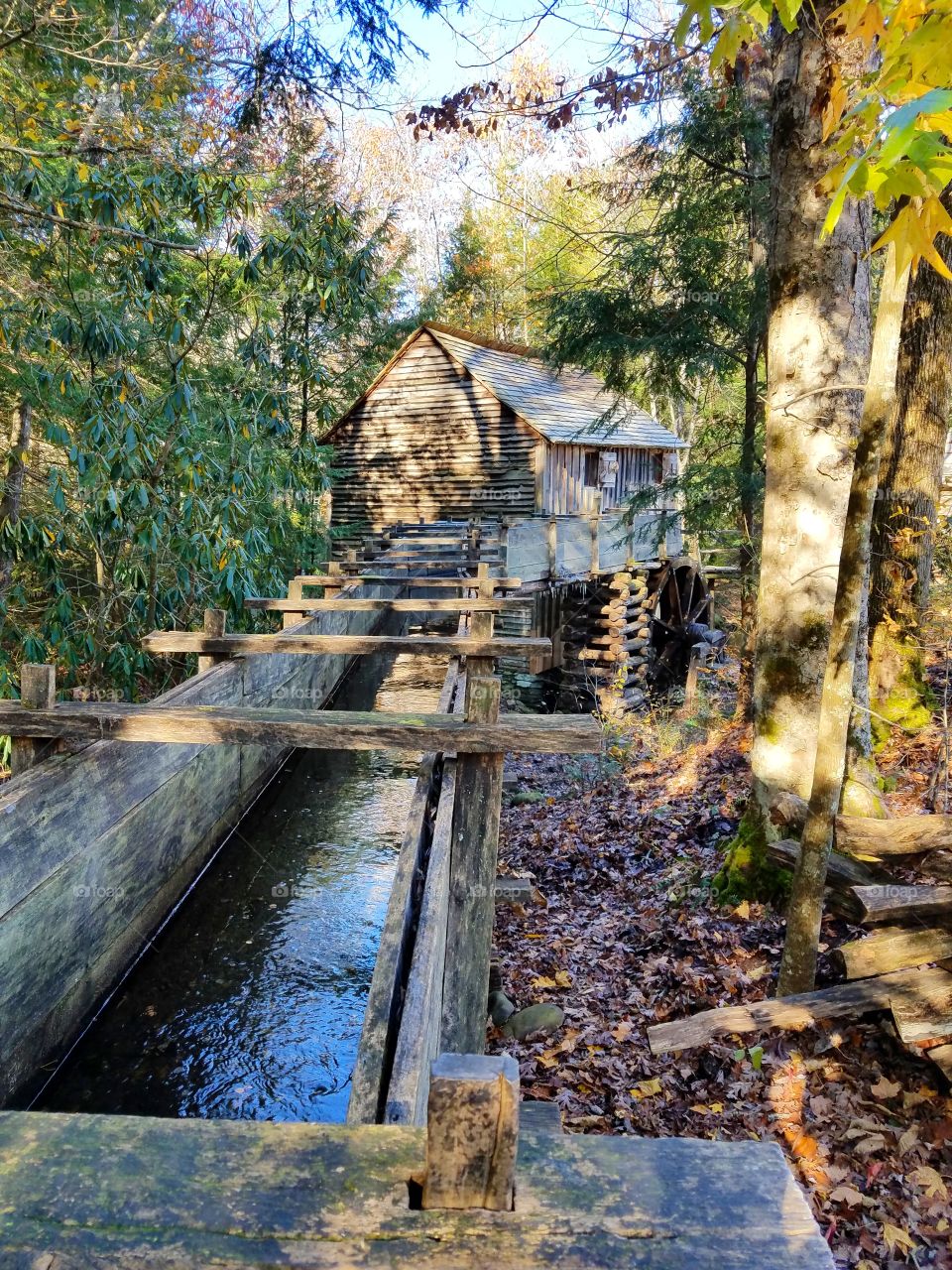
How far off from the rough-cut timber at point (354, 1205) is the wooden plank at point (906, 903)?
2731 millimetres

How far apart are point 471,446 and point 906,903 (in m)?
17.9

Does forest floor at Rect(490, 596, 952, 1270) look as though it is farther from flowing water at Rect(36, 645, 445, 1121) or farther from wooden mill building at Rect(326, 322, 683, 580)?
wooden mill building at Rect(326, 322, 683, 580)

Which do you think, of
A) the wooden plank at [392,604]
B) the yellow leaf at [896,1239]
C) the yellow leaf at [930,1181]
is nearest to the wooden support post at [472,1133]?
the yellow leaf at [896,1239]

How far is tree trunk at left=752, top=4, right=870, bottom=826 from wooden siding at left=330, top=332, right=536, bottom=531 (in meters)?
14.9

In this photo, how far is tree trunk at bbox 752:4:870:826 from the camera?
14.5ft

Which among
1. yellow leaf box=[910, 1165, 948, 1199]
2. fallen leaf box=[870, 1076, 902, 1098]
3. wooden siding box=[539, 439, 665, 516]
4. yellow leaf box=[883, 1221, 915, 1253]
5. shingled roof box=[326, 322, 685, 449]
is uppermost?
shingled roof box=[326, 322, 685, 449]

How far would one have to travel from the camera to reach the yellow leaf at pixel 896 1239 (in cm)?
275

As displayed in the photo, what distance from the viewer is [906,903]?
342 cm

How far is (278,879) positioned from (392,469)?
16884mm

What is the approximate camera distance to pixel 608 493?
878 inches

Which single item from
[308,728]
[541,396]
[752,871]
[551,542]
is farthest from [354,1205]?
[541,396]

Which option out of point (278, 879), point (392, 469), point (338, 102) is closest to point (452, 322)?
point (392, 469)

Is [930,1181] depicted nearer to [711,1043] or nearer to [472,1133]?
[711,1043]

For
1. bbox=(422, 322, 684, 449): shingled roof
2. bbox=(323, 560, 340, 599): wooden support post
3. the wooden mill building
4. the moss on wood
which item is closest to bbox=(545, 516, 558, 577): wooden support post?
the wooden mill building
